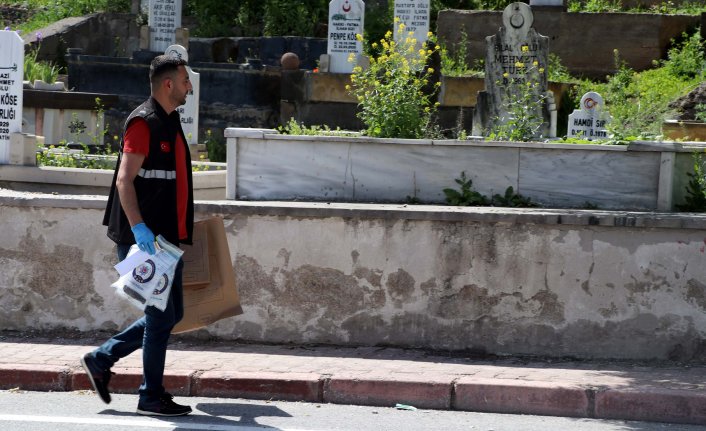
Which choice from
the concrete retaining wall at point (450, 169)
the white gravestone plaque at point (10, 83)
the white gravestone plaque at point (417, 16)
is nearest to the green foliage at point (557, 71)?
the white gravestone plaque at point (417, 16)

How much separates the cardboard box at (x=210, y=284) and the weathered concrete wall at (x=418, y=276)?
1.13m

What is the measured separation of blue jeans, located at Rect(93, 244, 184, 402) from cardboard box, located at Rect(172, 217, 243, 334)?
19.7 inches

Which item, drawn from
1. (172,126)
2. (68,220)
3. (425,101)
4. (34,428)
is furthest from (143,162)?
(425,101)

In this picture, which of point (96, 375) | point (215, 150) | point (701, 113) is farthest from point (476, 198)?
point (215, 150)

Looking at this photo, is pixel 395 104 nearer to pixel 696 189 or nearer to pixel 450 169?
pixel 450 169

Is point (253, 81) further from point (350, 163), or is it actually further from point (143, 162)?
point (143, 162)

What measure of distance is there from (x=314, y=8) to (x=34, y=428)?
17.9m

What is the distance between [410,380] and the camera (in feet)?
22.6

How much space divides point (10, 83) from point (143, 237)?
5.30m

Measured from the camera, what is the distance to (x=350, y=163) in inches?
368

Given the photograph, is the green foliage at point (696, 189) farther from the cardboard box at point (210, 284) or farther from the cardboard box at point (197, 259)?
the cardboard box at point (197, 259)

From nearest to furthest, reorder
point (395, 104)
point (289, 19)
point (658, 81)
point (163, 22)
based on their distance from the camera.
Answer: point (395, 104) → point (658, 81) → point (163, 22) → point (289, 19)

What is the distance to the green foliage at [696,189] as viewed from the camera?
888 cm

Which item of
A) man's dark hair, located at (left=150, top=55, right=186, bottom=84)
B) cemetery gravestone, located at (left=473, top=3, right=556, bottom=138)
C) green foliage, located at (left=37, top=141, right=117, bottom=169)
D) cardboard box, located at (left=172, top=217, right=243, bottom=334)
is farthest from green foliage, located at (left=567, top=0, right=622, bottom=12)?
man's dark hair, located at (left=150, top=55, right=186, bottom=84)
